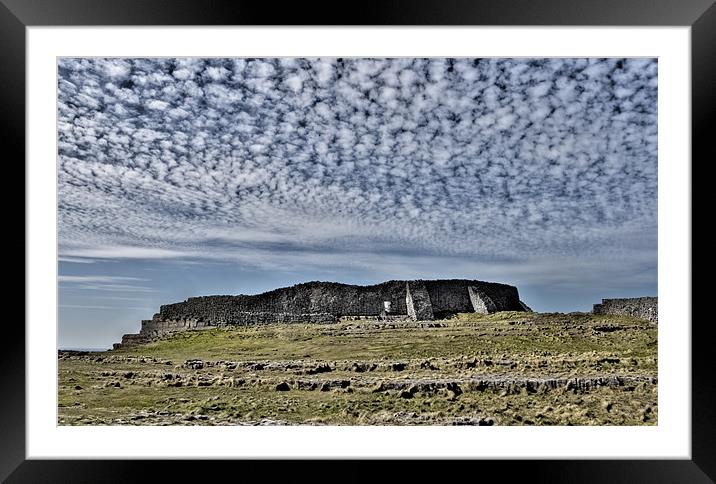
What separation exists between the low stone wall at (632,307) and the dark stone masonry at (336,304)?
18.1 ft

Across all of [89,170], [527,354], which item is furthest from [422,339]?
[89,170]

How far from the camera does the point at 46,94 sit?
1.64m

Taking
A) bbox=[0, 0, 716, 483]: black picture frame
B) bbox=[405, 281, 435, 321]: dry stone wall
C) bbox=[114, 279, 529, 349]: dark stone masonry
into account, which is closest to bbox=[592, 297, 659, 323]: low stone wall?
bbox=[114, 279, 529, 349]: dark stone masonry

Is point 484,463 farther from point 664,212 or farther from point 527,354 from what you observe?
point 527,354

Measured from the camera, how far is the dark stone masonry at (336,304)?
17422 millimetres

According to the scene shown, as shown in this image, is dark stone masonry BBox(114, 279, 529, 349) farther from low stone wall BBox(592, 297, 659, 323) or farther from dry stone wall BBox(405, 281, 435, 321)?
low stone wall BBox(592, 297, 659, 323)

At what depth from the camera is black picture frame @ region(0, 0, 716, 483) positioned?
1465 millimetres

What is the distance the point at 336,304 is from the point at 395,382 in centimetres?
1366

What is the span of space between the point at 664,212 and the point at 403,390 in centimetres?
443
